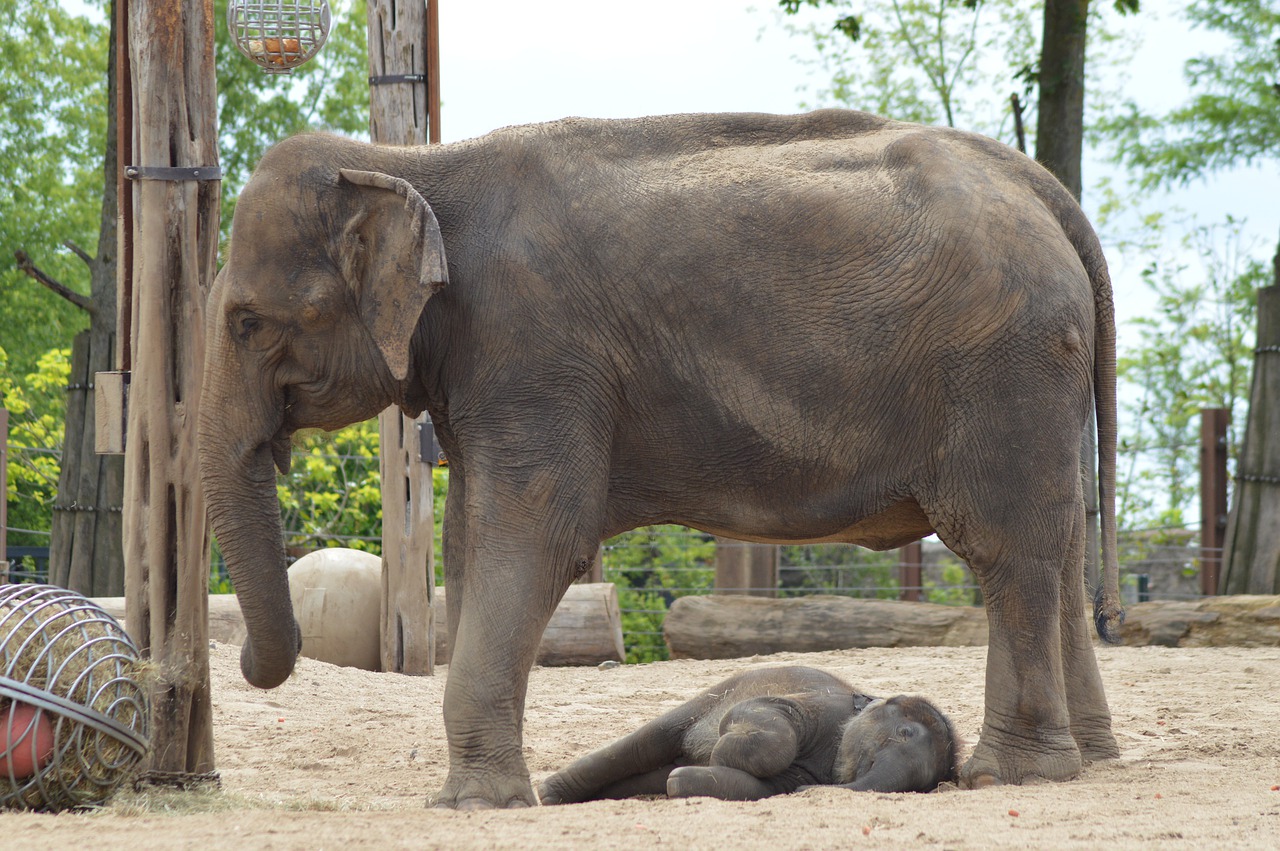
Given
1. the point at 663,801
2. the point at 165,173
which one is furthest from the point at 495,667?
the point at 165,173

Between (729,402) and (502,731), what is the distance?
4.74 ft

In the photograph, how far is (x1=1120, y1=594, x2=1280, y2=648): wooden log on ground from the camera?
10.4 metres

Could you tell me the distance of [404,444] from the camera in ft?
33.2

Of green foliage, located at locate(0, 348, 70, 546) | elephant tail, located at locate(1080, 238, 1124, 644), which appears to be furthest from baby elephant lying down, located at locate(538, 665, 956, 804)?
green foliage, located at locate(0, 348, 70, 546)

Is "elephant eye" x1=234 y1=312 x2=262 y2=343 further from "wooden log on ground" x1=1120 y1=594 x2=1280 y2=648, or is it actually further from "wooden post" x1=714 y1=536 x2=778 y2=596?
"wooden post" x1=714 y1=536 x2=778 y2=596

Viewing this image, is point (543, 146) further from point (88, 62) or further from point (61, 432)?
point (88, 62)

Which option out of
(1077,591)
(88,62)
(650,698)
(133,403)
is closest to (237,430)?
(133,403)

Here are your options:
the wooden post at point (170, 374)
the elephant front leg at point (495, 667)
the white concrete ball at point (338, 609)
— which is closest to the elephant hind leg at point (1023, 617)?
the elephant front leg at point (495, 667)

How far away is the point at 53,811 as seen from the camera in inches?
185

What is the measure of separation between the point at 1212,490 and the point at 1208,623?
354 centimetres

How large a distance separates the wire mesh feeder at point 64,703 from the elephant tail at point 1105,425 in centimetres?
375

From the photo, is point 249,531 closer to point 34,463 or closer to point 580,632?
point 580,632

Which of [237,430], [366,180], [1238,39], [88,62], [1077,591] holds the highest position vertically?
[88,62]

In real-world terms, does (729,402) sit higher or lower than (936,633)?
higher
